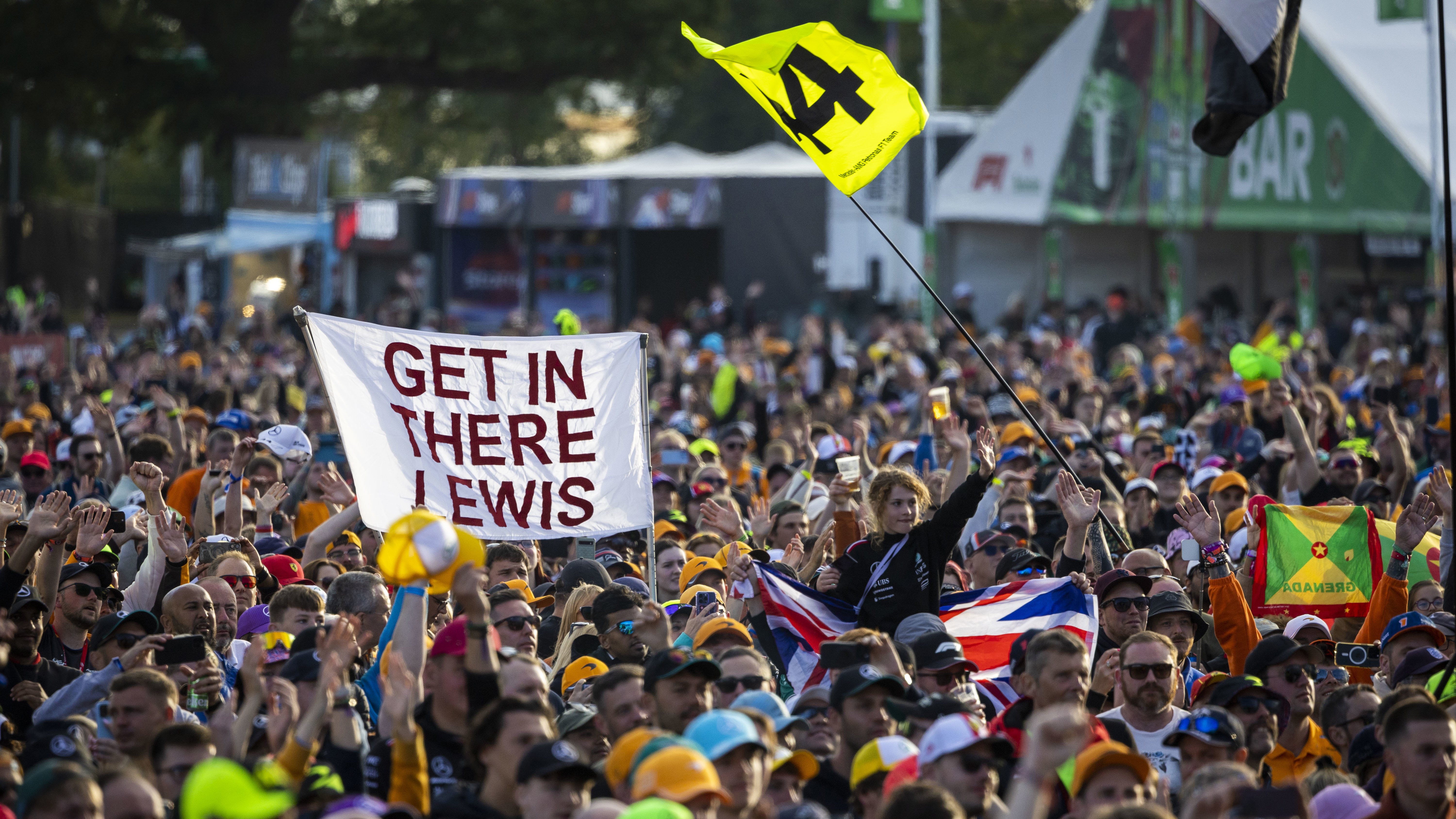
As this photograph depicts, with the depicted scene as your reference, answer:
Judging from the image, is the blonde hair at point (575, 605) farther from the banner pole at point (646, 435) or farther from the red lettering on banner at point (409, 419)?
the red lettering on banner at point (409, 419)

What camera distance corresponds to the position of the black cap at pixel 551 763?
4711 millimetres

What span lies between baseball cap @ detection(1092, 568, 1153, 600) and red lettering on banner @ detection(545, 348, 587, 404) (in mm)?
2696

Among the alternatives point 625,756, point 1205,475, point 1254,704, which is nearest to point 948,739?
point 625,756

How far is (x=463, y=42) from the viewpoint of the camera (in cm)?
3419

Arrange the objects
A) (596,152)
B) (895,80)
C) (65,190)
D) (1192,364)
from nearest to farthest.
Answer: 1. (895,80)
2. (1192,364)
3. (65,190)
4. (596,152)

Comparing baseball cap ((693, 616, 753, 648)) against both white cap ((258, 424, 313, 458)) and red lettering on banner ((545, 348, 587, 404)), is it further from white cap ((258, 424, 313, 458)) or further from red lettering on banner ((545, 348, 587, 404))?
white cap ((258, 424, 313, 458))

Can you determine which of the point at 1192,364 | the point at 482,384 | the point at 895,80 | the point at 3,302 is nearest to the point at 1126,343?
the point at 1192,364

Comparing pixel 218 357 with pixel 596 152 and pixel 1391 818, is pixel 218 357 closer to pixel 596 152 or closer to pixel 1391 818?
pixel 1391 818

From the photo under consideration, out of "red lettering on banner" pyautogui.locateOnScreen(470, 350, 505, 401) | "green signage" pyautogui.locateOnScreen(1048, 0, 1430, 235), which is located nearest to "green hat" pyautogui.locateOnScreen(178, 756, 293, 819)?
"red lettering on banner" pyautogui.locateOnScreen(470, 350, 505, 401)

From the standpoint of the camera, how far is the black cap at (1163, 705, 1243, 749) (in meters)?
5.59

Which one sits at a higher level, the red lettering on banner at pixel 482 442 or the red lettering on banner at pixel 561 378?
the red lettering on banner at pixel 561 378

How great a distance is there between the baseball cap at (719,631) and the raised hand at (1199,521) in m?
2.60

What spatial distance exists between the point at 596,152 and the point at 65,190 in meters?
20.1

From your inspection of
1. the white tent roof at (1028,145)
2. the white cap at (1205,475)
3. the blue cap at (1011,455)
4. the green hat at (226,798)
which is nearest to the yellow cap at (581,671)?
the green hat at (226,798)
